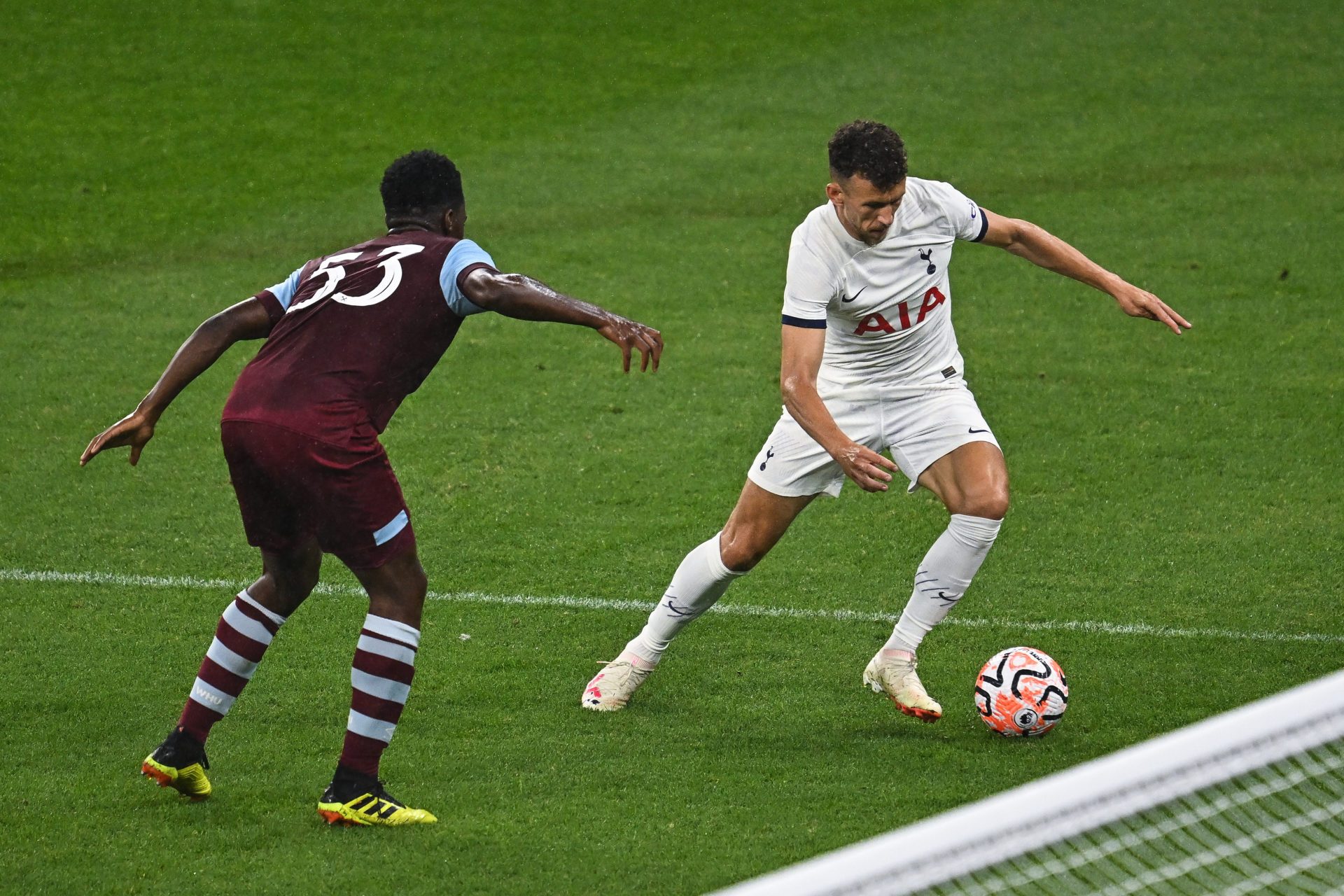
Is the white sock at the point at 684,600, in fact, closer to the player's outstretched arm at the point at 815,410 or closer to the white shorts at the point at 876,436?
the white shorts at the point at 876,436

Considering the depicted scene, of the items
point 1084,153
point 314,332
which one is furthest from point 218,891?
point 1084,153

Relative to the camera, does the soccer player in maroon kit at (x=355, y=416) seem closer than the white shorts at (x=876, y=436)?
Yes

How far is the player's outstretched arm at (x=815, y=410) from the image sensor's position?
15.9 ft

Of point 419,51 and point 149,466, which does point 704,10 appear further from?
point 149,466

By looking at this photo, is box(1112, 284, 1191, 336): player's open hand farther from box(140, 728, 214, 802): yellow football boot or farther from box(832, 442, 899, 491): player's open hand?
box(140, 728, 214, 802): yellow football boot

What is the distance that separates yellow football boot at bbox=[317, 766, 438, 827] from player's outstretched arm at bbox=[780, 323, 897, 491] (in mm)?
1735

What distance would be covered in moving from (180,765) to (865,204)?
2.89 m

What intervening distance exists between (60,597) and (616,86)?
9927 mm

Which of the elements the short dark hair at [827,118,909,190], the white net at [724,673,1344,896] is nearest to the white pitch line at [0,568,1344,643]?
the short dark hair at [827,118,909,190]

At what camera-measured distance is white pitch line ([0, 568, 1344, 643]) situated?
246 inches

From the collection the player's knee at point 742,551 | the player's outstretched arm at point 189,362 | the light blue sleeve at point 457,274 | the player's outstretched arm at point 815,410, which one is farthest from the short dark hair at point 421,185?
the player's knee at point 742,551

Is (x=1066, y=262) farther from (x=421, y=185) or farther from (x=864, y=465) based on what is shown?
(x=421, y=185)

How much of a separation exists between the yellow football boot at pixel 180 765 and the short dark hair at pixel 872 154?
2834mm

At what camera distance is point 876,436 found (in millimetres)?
5645
